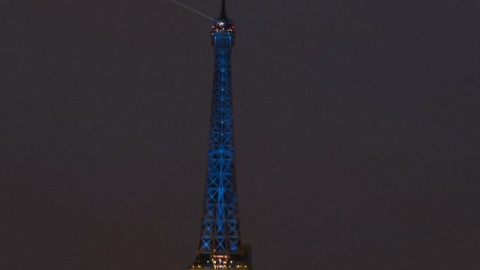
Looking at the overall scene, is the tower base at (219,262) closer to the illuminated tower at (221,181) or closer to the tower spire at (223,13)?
the illuminated tower at (221,181)

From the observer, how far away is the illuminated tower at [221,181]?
93000 millimetres

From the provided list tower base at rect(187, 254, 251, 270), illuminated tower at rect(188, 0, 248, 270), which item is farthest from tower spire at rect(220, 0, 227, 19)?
tower base at rect(187, 254, 251, 270)

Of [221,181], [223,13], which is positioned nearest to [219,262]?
[221,181]

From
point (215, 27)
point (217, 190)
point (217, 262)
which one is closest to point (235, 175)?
point (217, 190)

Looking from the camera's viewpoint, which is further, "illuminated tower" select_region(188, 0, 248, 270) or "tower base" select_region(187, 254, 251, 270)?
"illuminated tower" select_region(188, 0, 248, 270)

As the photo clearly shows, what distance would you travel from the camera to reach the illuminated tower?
305ft

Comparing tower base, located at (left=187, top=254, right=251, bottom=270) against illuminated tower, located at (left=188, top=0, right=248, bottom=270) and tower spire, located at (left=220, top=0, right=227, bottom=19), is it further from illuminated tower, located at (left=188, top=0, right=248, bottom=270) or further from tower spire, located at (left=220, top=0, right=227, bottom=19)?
tower spire, located at (left=220, top=0, right=227, bottom=19)

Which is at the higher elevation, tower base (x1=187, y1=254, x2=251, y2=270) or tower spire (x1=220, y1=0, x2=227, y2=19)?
tower spire (x1=220, y1=0, x2=227, y2=19)

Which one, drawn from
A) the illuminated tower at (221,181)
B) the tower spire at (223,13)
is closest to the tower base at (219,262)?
the illuminated tower at (221,181)

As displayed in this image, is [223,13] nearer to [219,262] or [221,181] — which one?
[221,181]

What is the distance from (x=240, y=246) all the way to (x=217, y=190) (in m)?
6.17

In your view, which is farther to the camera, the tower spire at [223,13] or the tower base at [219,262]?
the tower spire at [223,13]

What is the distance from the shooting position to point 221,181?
94.6m

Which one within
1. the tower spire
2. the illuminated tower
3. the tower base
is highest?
the tower spire
